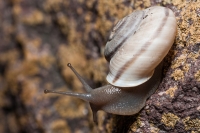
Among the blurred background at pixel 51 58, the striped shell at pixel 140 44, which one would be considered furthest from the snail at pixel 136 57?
the blurred background at pixel 51 58

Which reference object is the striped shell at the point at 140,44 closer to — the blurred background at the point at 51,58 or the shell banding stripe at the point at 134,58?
the shell banding stripe at the point at 134,58

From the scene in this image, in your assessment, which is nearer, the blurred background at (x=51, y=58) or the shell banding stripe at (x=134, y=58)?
the shell banding stripe at (x=134, y=58)

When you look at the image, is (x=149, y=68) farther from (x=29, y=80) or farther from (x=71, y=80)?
(x=29, y=80)

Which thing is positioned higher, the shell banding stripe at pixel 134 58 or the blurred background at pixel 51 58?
the shell banding stripe at pixel 134 58

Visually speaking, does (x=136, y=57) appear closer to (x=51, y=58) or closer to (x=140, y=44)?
(x=140, y=44)

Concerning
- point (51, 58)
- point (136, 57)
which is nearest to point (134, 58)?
point (136, 57)

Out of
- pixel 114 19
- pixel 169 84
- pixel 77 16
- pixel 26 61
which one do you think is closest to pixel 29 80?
pixel 26 61
